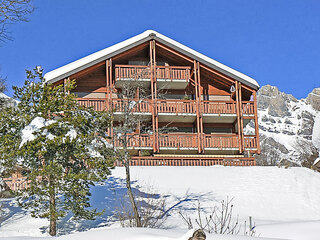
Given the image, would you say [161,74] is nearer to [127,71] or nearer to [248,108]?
[127,71]

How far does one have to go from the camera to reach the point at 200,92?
29094mm

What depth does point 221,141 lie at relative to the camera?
27219 millimetres

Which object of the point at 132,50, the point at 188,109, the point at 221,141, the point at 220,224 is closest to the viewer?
the point at 220,224

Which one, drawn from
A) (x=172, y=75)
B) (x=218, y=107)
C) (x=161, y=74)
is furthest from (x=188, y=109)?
(x=161, y=74)

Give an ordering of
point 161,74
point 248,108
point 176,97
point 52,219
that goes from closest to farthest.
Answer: point 52,219, point 161,74, point 248,108, point 176,97

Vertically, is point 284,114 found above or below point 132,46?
above

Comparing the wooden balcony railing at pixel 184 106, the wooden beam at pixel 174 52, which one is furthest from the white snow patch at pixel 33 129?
the wooden beam at pixel 174 52

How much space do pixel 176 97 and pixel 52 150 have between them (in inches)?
578

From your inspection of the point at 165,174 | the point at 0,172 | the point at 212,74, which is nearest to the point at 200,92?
the point at 212,74

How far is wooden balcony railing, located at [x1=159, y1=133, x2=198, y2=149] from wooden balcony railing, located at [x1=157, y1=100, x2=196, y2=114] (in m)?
1.37

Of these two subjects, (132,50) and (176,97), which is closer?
(132,50)

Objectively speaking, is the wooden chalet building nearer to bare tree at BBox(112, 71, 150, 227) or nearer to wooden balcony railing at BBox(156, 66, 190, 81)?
wooden balcony railing at BBox(156, 66, 190, 81)

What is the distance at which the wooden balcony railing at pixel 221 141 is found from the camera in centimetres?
2712

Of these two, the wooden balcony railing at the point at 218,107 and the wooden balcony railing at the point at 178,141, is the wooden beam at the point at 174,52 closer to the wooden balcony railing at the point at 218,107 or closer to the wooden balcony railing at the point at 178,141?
the wooden balcony railing at the point at 218,107
